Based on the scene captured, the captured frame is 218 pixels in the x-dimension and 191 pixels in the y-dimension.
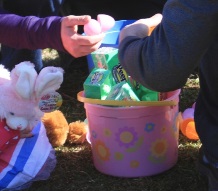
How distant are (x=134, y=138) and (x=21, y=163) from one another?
299 mm

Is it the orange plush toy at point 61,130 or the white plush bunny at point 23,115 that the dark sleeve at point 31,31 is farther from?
the orange plush toy at point 61,130

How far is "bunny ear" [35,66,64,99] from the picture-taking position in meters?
1.11

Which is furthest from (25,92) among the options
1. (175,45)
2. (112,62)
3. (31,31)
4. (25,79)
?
(175,45)

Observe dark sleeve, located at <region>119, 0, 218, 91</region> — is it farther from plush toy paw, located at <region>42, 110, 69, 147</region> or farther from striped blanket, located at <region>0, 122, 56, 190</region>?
plush toy paw, located at <region>42, 110, 69, 147</region>

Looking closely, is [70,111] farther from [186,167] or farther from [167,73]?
[167,73]

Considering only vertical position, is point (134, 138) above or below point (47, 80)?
below

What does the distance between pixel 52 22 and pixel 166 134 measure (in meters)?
0.42

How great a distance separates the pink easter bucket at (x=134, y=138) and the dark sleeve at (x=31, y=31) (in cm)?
20

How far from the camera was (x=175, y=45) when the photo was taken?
0.81 metres

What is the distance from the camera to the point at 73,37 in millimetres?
1112

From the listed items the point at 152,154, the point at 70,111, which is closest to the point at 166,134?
the point at 152,154

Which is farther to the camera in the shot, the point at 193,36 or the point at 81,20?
the point at 81,20

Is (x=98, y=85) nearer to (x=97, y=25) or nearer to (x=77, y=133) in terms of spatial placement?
(x=97, y=25)

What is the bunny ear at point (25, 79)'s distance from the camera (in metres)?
1.10
